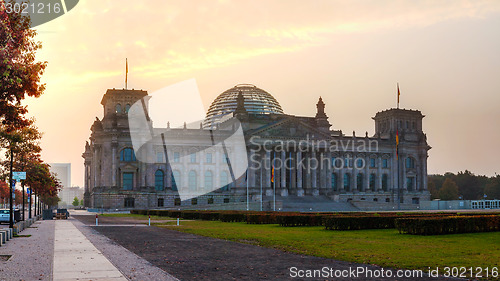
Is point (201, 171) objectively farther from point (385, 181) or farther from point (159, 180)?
point (385, 181)

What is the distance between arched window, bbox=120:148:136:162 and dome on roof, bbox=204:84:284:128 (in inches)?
1155

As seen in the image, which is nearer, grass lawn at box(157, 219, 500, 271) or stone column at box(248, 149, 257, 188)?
grass lawn at box(157, 219, 500, 271)

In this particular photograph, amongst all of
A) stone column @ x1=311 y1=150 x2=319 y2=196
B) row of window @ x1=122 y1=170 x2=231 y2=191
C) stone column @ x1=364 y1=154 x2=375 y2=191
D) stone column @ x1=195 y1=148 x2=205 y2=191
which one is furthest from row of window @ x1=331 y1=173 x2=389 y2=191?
stone column @ x1=195 y1=148 x2=205 y2=191

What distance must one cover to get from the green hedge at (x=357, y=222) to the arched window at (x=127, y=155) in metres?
82.2

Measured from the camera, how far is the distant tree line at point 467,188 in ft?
538

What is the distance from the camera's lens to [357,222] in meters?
37.2

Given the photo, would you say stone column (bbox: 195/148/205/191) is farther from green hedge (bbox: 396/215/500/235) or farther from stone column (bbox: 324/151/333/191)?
green hedge (bbox: 396/215/500/235)

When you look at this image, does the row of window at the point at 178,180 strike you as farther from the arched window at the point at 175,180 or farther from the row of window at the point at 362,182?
the row of window at the point at 362,182

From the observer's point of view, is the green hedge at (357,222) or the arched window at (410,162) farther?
the arched window at (410,162)

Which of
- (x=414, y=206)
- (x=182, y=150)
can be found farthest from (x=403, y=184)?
(x=182, y=150)

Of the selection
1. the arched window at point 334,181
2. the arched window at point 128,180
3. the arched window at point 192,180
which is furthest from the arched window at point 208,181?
the arched window at point 334,181

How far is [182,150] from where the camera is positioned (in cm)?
11956

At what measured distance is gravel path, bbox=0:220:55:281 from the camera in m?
17.2

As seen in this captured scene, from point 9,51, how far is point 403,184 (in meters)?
127
